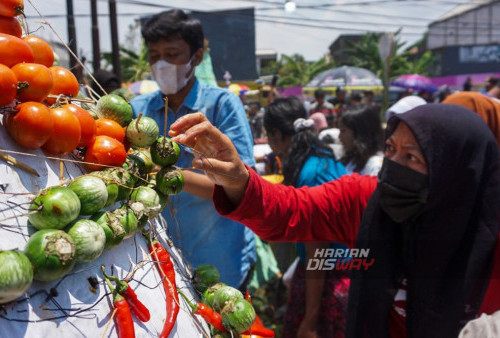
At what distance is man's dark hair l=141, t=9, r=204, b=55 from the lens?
2654 mm

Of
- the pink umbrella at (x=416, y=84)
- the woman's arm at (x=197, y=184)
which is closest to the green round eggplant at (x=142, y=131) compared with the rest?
the woman's arm at (x=197, y=184)

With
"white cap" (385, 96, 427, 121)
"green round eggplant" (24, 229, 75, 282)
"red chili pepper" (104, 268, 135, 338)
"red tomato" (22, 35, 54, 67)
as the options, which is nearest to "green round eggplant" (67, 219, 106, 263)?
"green round eggplant" (24, 229, 75, 282)

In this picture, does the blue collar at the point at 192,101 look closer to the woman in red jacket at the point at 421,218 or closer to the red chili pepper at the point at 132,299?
the woman in red jacket at the point at 421,218

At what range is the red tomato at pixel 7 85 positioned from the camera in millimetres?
1042

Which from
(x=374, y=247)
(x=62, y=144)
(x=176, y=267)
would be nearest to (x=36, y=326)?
(x=62, y=144)

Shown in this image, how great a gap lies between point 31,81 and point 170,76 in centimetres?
157

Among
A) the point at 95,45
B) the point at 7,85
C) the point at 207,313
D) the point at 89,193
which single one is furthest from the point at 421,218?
the point at 95,45

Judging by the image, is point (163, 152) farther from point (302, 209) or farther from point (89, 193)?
point (302, 209)

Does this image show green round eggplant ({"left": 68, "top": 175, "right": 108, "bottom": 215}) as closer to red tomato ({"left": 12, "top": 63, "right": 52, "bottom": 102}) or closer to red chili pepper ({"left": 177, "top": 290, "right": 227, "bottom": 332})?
red tomato ({"left": 12, "top": 63, "right": 52, "bottom": 102})

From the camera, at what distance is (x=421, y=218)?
6.68ft

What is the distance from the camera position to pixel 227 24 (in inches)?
950

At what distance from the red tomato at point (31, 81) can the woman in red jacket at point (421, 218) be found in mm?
664

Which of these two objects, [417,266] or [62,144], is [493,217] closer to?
[417,266]

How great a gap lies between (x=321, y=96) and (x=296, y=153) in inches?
328
